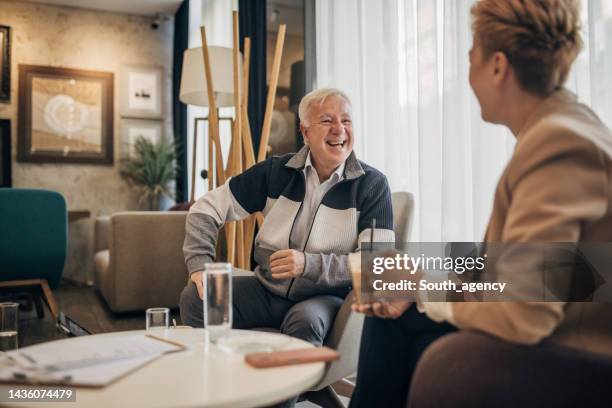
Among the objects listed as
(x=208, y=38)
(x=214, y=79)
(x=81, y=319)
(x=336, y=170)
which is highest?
(x=208, y=38)

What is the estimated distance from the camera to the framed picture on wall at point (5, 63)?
17.1 ft

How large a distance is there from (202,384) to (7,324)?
1.02 meters

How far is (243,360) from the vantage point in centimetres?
95

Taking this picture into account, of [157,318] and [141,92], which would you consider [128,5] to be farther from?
[157,318]

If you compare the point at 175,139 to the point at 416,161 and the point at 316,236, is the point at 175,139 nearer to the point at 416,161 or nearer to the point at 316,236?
the point at 416,161

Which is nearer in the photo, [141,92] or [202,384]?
[202,384]

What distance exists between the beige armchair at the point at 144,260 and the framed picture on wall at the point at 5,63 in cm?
285

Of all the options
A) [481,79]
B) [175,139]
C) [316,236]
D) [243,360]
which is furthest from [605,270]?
[175,139]

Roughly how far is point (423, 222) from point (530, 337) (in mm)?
1512

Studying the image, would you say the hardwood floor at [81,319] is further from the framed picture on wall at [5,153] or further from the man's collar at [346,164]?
the man's collar at [346,164]

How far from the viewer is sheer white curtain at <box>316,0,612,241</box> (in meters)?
1.84

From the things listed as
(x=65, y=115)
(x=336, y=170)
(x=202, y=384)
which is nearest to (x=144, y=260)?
(x=336, y=170)

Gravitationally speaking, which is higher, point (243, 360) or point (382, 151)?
point (382, 151)

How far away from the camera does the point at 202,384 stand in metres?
0.81
